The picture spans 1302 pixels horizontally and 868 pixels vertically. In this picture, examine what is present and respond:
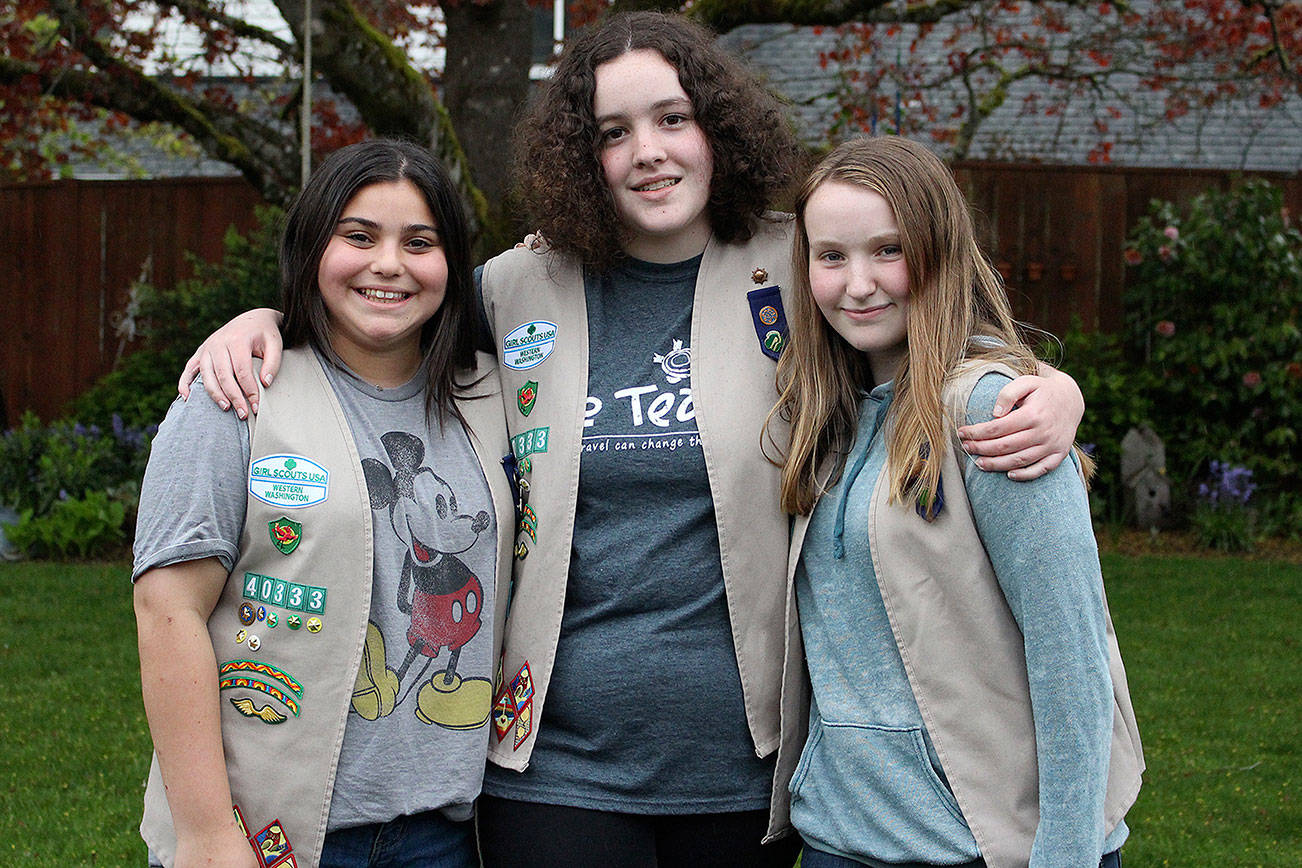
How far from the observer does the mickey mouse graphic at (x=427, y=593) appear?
2.21 m

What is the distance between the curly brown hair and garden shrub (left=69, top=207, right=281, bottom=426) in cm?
668

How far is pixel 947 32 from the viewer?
1359 cm

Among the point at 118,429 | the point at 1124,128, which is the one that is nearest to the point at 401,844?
the point at 118,429

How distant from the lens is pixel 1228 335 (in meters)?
8.88

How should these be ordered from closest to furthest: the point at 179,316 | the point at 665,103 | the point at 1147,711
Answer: the point at 665,103
the point at 1147,711
the point at 179,316

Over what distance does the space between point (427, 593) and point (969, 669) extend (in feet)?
2.98

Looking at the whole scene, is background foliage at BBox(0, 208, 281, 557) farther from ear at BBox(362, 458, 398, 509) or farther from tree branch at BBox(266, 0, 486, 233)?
ear at BBox(362, 458, 398, 509)

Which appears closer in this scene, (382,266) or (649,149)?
(382,266)

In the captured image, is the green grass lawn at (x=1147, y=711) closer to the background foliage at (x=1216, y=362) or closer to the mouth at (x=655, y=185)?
the background foliage at (x=1216, y=362)

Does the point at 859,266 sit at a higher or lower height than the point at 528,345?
higher

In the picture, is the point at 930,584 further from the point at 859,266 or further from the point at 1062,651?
the point at 859,266

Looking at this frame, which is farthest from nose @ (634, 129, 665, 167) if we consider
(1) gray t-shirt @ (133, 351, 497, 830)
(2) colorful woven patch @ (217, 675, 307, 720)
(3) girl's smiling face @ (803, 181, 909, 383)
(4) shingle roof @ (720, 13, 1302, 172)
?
(4) shingle roof @ (720, 13, 1302, 172)

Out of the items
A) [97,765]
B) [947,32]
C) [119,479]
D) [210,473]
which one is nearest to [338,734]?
[210,473]

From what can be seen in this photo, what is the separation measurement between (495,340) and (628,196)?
41cm
